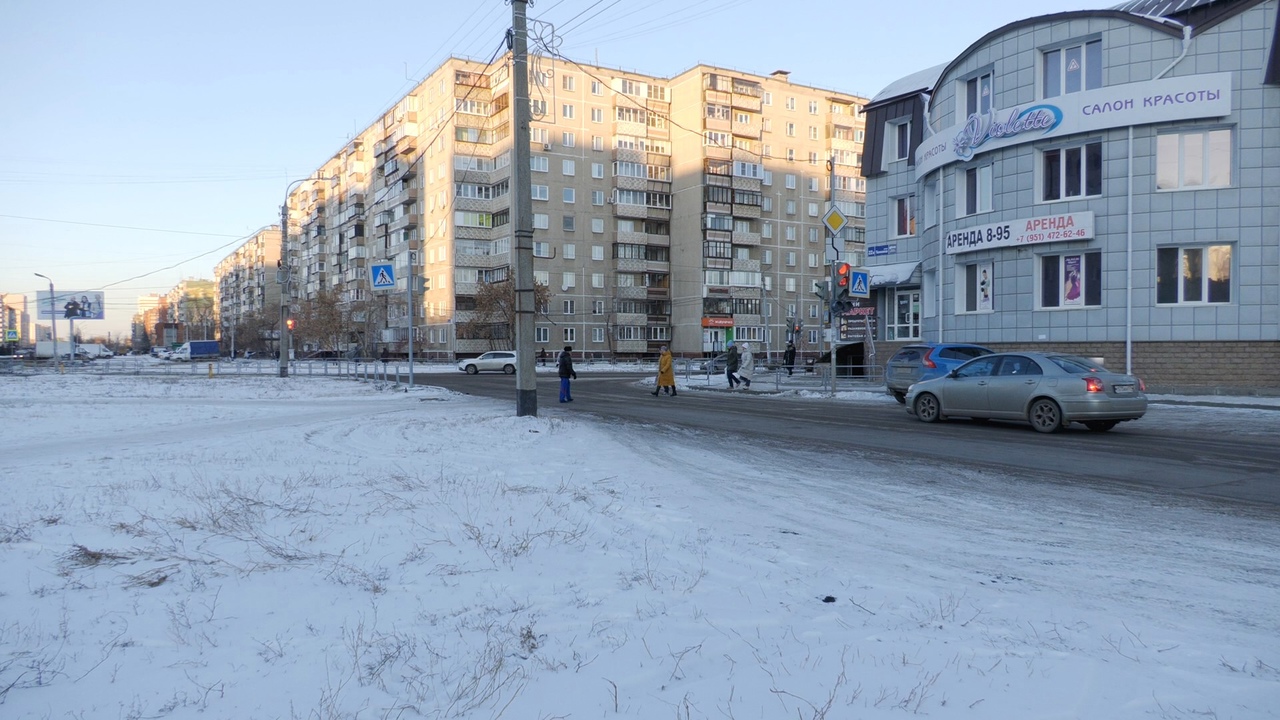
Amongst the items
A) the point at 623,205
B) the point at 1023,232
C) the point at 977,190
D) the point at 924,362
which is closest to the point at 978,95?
the point at 977,190

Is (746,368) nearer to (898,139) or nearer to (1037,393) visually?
(898,139)

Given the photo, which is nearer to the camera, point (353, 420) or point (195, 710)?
point (195, 710)

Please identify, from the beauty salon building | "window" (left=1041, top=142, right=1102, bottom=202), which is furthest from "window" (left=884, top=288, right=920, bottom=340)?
"window" (left=1041, top=142, right=1102, bottom=202)

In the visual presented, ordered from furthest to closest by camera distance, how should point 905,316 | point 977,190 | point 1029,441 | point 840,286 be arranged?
point 905,316, point 977,190, point 840,286, point 1029,441

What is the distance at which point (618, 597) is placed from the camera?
4605 millimetres

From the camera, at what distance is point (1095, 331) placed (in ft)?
79.1

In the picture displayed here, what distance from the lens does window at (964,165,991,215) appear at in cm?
2670

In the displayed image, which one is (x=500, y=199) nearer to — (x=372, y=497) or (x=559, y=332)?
(x=559, y=332)

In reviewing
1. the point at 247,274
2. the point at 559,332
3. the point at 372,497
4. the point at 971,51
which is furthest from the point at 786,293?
the point at 247,274

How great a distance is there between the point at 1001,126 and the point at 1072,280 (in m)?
5.37

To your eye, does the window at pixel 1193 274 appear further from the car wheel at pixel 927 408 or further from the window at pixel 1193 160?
the car wheel at pixel 927 408

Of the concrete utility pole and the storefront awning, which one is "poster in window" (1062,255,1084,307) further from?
the concrete utility pole

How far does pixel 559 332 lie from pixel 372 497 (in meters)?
63.8

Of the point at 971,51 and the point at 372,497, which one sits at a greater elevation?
the point at 971,51
